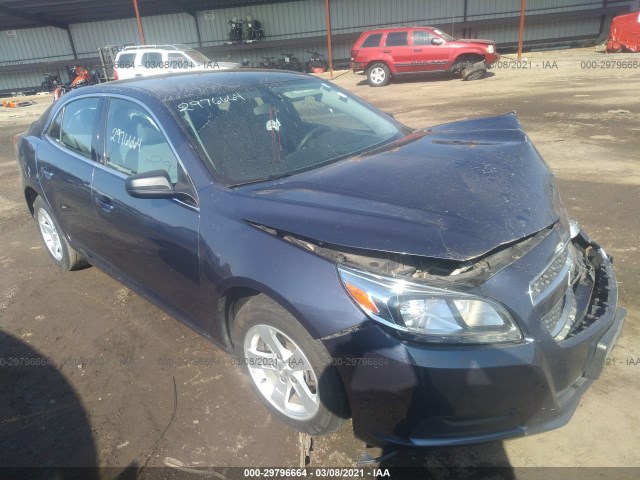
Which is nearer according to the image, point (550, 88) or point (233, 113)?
point (233, 113)

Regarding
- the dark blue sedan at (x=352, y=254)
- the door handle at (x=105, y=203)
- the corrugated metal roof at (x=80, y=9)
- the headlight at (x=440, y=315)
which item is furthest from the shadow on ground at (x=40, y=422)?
the corrugated metal roof at (x=80, y=9)

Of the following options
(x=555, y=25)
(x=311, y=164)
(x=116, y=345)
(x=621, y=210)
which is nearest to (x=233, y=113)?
(x=311, y=164)

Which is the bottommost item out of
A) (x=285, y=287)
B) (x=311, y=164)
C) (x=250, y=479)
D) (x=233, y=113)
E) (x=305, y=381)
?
(x=250, y=479)

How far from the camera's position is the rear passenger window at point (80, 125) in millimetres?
3400

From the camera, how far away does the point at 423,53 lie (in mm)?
15859

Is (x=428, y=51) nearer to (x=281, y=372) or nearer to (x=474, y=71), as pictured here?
(x=474, y=71)

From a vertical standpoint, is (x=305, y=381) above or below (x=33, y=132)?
below

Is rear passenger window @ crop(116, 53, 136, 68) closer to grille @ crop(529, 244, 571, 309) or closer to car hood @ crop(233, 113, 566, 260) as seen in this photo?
car hood @ crop(233, 113, 566, 260)

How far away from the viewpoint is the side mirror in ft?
7.99

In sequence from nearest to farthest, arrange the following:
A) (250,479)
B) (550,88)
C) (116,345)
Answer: (250,479), (116,345), (550,88)

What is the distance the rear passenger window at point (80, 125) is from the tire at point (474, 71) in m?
14.6

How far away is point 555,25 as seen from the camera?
23609 millimetres

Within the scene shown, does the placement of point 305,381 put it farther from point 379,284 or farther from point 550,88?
point 550,88

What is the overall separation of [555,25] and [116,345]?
27066mm
